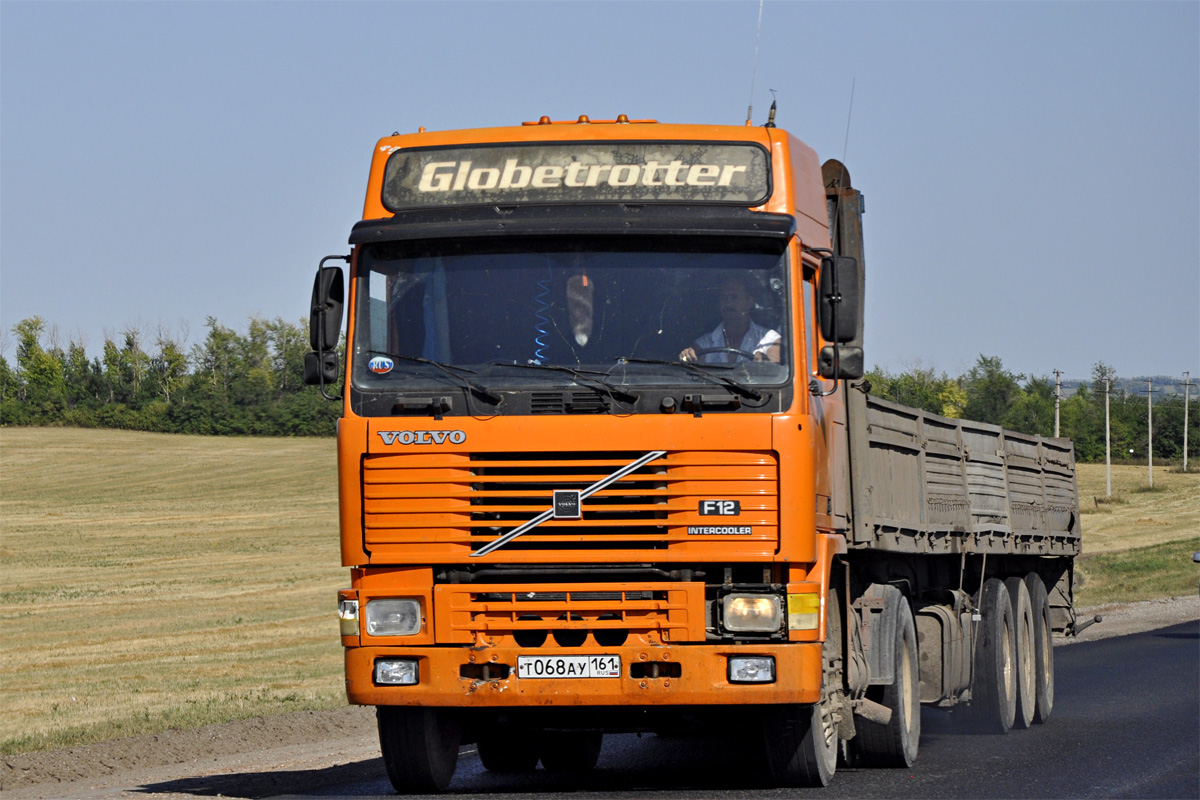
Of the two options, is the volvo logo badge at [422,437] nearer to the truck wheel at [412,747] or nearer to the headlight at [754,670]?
the truck wheel at [412,747]

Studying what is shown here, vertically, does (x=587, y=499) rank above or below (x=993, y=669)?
above

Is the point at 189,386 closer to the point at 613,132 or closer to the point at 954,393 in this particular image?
the point at 954,393

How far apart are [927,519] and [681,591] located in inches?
168

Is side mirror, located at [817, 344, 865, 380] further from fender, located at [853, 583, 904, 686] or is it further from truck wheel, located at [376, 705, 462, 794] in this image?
truck wheel, located at [376, 705, 462, 794]

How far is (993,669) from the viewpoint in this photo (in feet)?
44.4

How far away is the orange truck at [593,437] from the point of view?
8.27 m

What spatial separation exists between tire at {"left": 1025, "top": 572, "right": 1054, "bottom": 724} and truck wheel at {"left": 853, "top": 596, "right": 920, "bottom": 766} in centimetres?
378

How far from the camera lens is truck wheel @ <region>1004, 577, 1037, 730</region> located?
14.2 meters

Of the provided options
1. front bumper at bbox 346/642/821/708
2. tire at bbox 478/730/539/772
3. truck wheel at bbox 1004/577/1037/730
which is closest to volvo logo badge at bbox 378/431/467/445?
front bumper at bbox 346/642/821/708

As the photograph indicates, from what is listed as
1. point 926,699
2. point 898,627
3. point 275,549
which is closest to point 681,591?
point 898,627

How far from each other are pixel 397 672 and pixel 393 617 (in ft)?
0.94

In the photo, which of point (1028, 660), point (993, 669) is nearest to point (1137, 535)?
point (1028, 660)

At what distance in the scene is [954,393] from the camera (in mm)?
106812

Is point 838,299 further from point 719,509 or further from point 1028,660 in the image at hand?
point 1028,660
